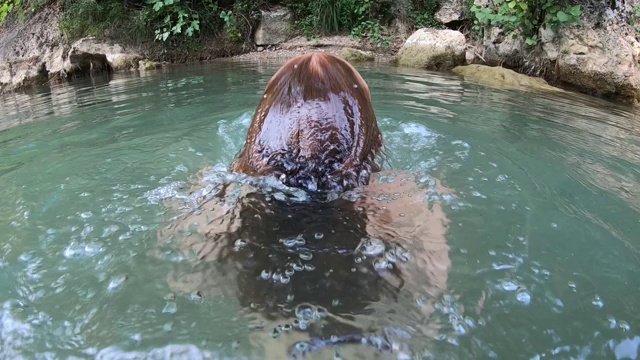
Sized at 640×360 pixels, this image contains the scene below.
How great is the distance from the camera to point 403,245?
5.92 ft

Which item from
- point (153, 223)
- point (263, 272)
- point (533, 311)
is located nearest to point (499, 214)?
point (533, 311)

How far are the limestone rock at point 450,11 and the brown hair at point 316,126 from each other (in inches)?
335

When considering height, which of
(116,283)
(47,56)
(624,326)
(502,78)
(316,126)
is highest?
(47,56)

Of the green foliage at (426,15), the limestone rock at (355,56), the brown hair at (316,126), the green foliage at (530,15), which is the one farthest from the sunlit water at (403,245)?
the green foliage at (426,15)

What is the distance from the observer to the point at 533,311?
1595 millimetres

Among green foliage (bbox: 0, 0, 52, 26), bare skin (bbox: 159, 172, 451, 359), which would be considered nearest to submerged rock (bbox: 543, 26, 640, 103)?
bare skin (bbox: 159, 172, 451, 359)

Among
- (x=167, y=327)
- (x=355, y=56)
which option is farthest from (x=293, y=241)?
(x=355, y=56)

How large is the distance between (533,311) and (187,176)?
84.5 inches

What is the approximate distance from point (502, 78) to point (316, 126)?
5563 millimetres

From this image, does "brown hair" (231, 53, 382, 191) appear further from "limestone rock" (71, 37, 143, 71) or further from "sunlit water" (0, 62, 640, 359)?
"limestone rock" (71, 37, 143, 71)

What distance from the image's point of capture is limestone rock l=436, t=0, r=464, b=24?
9625mm

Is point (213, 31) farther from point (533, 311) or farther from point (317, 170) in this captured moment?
point (533, 311)

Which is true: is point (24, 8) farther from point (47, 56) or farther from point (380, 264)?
point (380, 264)

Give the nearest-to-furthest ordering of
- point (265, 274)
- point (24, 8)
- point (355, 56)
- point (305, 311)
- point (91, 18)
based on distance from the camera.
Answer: point (305, 311), point (265, 274), point (355, 56), point (91, 18), point (24, 8)
